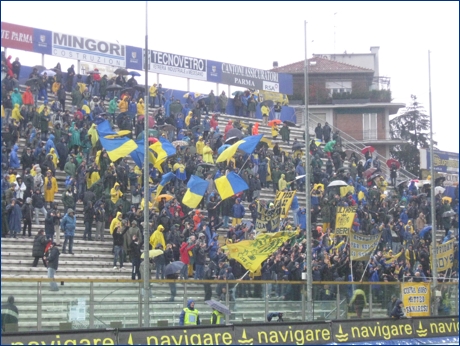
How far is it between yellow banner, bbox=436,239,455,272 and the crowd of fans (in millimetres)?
890

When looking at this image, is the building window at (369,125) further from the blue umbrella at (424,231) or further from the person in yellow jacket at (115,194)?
the person in yellow jacket at (115,194)

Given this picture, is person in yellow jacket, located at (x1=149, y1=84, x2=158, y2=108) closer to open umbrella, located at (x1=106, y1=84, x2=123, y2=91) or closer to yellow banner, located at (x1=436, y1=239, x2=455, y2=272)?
open umbrella, located at (x1=106, y1=84, x2=123, y2=91)

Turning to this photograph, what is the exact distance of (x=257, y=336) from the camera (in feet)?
79.6

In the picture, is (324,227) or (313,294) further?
(324,227)

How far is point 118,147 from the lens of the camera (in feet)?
105

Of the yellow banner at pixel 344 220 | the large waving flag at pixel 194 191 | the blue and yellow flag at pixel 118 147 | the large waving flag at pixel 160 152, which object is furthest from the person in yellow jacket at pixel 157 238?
the yellow banner at pixel 344 220

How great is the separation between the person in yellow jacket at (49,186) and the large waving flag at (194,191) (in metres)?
4.45

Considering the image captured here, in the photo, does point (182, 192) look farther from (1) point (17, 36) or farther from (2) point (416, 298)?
(1) point (17, 36)

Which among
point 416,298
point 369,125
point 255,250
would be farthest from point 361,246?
point 369,125

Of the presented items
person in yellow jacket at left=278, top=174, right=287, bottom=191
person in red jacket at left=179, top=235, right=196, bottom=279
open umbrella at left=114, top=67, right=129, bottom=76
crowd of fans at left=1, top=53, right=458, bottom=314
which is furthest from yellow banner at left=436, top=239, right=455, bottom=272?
open umbrella at left=114, top=67, right=129, bottom=76

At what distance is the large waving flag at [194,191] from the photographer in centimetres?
3294

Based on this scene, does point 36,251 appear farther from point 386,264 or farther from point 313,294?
point 386,264

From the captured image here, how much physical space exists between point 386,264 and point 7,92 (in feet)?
48.7

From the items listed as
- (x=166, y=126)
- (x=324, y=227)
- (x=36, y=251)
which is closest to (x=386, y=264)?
(x=324, y=227)
